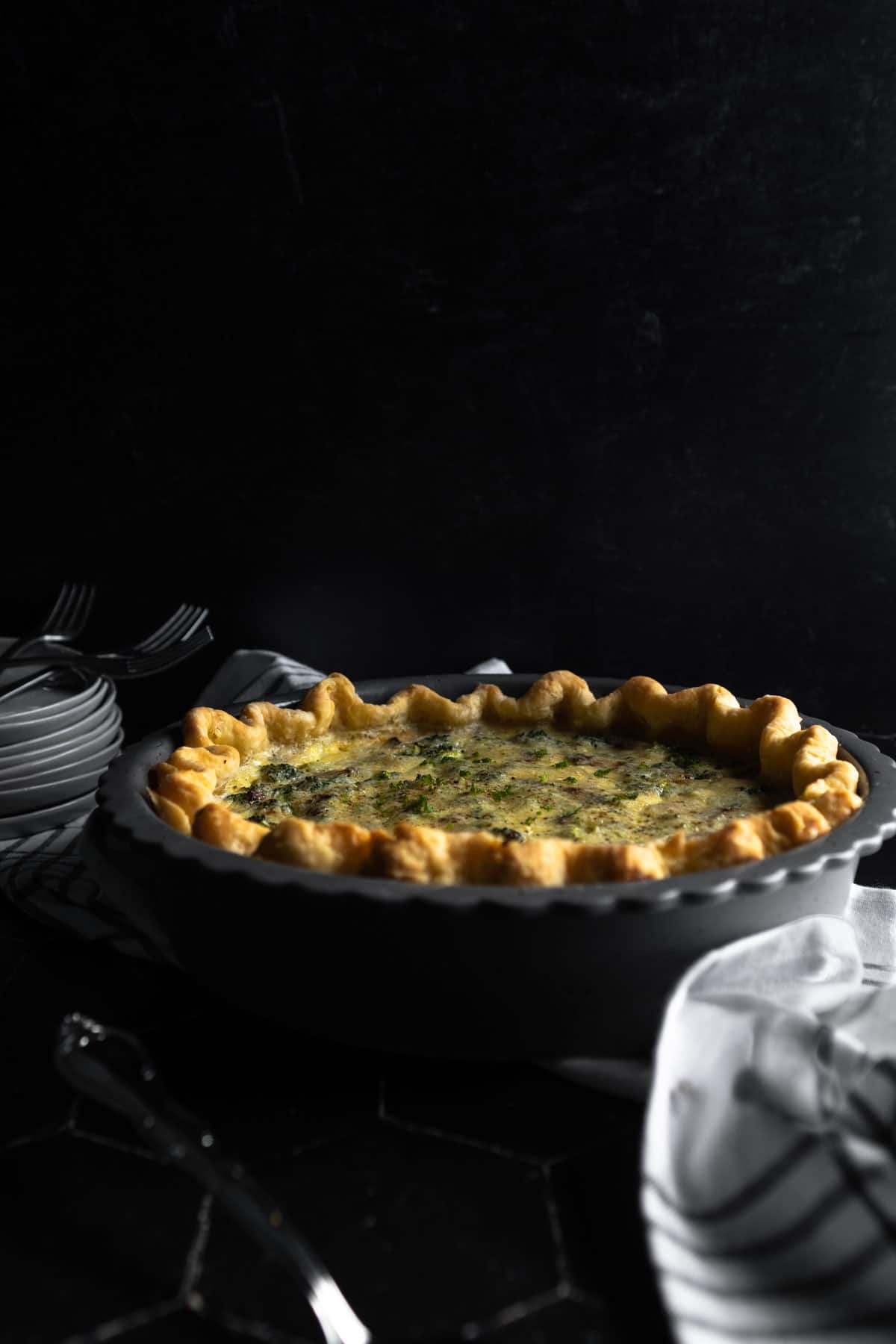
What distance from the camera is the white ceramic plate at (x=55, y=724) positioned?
7.43ft

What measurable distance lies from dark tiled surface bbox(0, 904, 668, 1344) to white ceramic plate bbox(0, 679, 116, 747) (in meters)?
0.82

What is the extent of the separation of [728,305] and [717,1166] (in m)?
2.06

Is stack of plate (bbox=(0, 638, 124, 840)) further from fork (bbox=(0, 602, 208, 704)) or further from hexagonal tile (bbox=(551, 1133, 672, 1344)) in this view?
hexagonal tile (bbox=(551, 1133, 672, 1344))

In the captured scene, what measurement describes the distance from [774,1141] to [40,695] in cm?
193

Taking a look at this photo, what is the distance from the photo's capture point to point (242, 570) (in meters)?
3.12

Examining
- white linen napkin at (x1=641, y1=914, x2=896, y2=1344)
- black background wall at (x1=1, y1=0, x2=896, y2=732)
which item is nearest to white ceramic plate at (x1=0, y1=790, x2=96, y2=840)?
black background wall at (x1=1, y1=0, x2=896, y2=732)

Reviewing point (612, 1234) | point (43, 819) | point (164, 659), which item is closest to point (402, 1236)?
point (612, 1234)

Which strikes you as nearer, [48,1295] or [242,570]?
[48,1295]

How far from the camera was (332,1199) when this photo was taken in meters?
1.22

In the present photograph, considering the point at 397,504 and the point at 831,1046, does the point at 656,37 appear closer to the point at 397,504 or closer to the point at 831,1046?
the point at 397,504

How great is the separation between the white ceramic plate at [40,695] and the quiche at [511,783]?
0.49 m

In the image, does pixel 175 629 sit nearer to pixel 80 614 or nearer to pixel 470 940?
pixel 80 614

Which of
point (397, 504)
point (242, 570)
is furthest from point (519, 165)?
point (242, 570)

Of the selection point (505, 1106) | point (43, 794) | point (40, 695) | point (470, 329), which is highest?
point (470, 329)
